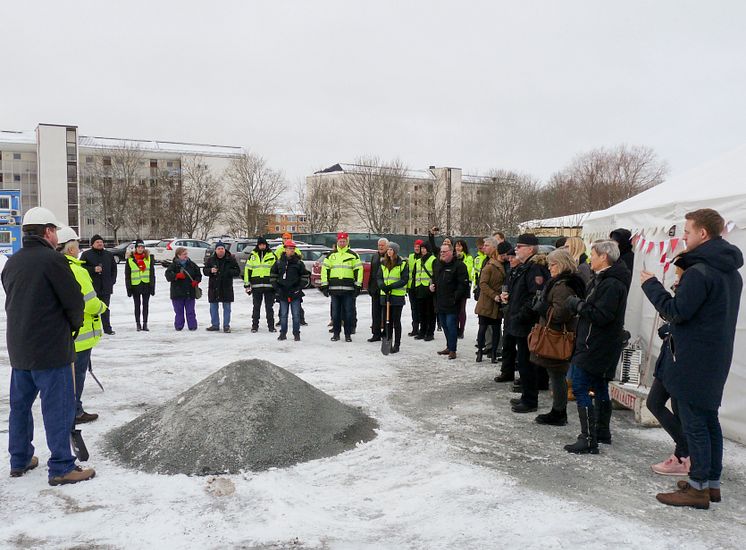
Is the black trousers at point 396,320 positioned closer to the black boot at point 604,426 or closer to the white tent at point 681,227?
the white tent at point 681,227

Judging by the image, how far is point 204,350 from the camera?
10.2m

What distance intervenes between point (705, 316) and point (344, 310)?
7.71 metres

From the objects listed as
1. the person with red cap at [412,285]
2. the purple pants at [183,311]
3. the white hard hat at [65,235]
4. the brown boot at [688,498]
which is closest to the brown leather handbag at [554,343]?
the brown boot at [688,498]

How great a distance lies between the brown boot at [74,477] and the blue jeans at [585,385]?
400 cm

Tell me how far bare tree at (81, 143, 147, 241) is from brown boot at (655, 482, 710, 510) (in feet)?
227

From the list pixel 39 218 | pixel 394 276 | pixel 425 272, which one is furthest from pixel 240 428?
pixel 425 272

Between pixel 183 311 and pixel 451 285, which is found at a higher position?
pixel 451 285

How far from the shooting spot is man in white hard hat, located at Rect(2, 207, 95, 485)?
438cm

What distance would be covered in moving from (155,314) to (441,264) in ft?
27.1

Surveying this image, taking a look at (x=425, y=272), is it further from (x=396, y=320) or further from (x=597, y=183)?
(x=597, y=183)

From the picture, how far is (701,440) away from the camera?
13.4 ft

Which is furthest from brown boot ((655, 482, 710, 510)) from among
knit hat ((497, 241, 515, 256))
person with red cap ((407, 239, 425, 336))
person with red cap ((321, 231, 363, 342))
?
person with red cap ((321, 231, 363, 342))

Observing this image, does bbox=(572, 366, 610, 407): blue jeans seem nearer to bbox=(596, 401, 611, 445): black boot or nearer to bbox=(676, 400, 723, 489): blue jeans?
bbox=(596, 401, 611, 445): black boot

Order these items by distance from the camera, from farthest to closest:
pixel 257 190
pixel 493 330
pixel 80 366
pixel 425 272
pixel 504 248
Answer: pixel 257 190 < pixel 425 272 < pixel 493 330 < pixel 504 248 < pixel 80 366
